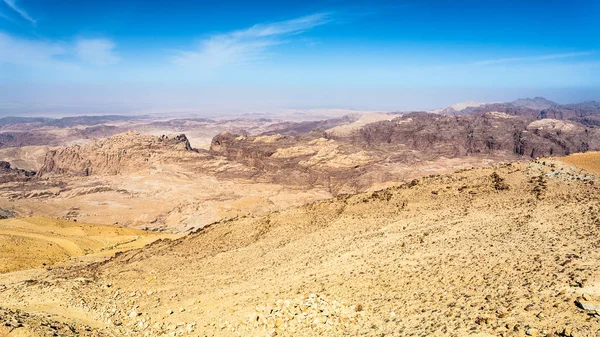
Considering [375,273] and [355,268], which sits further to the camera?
[355,268]

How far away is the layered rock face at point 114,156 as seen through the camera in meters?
70.1

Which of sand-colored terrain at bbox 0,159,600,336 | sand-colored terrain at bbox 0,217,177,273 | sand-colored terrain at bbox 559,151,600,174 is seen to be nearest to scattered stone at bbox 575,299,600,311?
sand-colored terrain at bbox 0,159,600,336

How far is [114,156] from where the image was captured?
70.9 metres

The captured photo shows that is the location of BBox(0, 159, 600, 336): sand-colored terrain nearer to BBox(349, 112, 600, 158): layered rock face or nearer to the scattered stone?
the scattered stone

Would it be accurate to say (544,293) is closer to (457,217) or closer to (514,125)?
(457,217)

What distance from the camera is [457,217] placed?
13680mm

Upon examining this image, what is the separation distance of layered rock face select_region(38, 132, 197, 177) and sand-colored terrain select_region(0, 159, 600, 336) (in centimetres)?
5628

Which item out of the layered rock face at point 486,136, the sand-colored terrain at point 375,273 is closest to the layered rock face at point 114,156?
the layered rock face at point 486,136

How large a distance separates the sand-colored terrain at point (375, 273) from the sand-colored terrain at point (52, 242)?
3967 millimetres

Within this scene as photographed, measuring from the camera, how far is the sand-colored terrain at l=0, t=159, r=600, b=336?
24.8 feet

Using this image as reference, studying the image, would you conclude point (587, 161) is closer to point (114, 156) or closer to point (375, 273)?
point (375, 273)

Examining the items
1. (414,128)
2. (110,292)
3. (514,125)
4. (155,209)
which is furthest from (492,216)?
(514,125)

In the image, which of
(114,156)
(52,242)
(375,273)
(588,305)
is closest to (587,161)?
(375,273)

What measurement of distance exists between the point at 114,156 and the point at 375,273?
71407 millimetres
